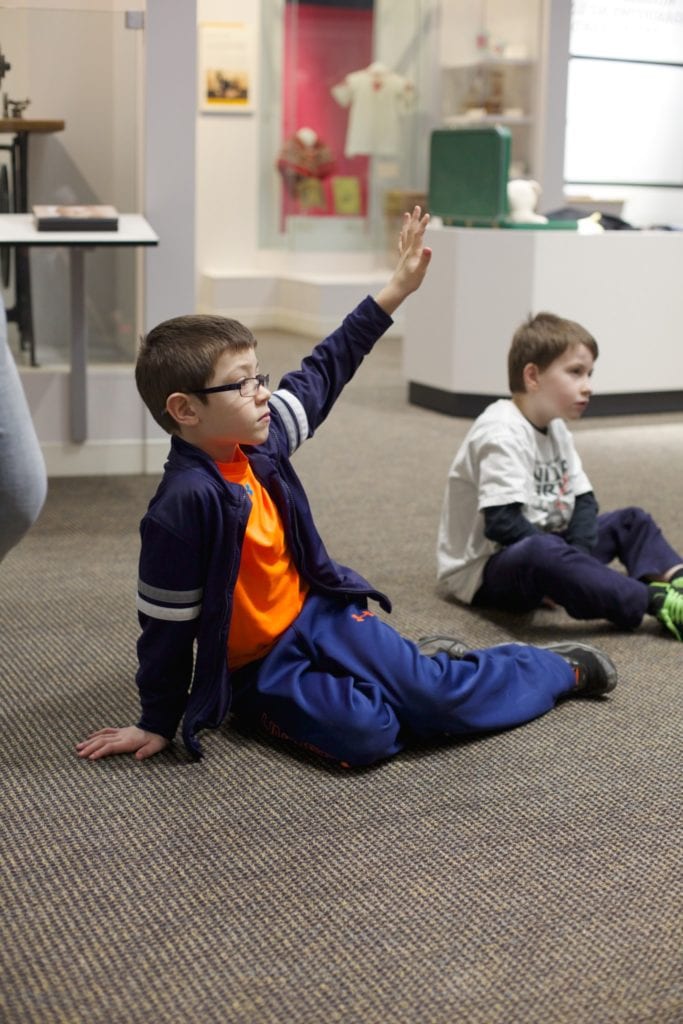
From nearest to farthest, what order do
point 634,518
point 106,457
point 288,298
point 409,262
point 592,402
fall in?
1. point 409,262
2. point 634,518
3. point 106,457
4. point 592,402
5. point 288,298

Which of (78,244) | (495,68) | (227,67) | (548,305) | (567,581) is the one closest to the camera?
(567,581)

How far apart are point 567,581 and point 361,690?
714 millimetres

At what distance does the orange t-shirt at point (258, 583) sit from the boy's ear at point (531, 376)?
891mm

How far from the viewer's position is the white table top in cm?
359

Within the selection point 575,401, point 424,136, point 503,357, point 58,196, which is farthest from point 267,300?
point 575,401

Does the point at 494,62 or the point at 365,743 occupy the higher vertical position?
the point at 494,62

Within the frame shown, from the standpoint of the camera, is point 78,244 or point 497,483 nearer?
point 497,483

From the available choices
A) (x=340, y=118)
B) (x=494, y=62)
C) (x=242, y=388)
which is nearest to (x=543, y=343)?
(x=242, y=388)

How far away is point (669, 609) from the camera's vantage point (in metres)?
2.73

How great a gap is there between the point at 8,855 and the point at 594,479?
111 inches

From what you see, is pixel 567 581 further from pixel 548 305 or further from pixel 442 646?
pixel 548 305

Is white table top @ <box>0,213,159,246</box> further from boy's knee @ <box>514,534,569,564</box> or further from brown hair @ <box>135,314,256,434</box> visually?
brown hair @ <box>135,314,256,434</box>

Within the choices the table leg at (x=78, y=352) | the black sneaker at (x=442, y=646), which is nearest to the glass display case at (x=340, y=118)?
the table leg at (x=78, y=352)

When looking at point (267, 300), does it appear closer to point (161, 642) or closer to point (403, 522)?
point (403, 522)
